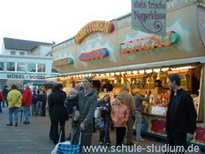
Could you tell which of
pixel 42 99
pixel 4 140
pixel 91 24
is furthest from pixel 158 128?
pixel 42 99

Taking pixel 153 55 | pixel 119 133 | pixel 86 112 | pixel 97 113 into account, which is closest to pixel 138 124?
pixel 119 133

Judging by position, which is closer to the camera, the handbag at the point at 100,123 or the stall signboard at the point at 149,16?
the stall signboard at the point at 149,16

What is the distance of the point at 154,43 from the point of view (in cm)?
1008

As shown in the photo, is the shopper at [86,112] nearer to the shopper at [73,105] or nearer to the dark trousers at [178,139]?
Result: the shopper at [73,105]

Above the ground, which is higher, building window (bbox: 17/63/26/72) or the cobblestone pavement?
building window (bbox: 17/63/26/72)

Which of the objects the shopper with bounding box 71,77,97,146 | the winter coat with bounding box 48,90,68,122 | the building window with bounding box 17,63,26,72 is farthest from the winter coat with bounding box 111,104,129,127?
Result: the building window with bounding box 17,63,26,72

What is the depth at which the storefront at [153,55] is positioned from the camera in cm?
840

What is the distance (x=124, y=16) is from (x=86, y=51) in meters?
4.13

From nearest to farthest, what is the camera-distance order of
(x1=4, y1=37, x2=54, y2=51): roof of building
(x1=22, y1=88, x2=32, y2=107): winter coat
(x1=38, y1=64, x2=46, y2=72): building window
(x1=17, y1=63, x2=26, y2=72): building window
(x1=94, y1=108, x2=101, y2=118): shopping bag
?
(x1=94, y1=108, x2=101, y2=118): shopping bag < (x1=22, y1=88, x2=32, y2=107): winter coat < (x1=17, y1=63, x2=26, y2=72): building window < (x1=38, y1=64, x2=46, y2=72): building window < (x1=4, y1=37, x2=54, y2=51): roof of building

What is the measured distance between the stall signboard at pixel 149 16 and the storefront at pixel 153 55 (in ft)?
3.99

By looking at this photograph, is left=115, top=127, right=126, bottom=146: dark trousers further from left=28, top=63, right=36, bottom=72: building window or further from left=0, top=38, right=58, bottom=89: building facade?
left=28, top=63, right=36, bottom=72: building window

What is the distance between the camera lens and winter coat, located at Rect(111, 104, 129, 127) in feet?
25.9

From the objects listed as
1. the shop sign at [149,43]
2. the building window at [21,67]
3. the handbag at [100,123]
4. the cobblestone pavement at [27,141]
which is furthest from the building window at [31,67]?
the handbag at [100,123]

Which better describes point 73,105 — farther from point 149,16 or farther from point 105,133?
point 149,16
